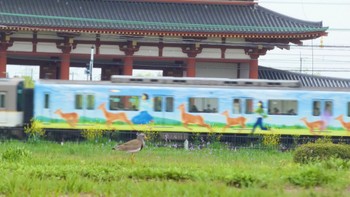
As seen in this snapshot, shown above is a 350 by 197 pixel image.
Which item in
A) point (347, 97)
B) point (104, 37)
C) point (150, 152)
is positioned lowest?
point (150, 152)

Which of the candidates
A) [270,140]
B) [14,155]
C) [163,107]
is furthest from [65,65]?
[14,155]

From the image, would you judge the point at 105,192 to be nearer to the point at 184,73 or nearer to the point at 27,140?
the point at 27,140

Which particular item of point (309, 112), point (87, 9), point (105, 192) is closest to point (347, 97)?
point (309, 112)

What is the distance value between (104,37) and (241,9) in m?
7.41

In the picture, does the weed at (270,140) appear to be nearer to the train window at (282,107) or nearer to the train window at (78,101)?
the train window at (282,107)

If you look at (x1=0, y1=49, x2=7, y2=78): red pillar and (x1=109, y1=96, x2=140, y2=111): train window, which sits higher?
(x1=0, y1=49, x2=7, y2=78): red pillar

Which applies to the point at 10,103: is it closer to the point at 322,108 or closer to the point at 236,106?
the point at 236,106

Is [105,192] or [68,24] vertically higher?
[68,24]

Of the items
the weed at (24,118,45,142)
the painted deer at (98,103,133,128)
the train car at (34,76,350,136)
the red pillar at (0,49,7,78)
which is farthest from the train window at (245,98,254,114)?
the red pillar at (0,49,7,78)

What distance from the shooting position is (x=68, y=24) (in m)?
33.3

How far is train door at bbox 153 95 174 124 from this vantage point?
2767 centimetres

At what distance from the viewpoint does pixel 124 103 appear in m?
27.8

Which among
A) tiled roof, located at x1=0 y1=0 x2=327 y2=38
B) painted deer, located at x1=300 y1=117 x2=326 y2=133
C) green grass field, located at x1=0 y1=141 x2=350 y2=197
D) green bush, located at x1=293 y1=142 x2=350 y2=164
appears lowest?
green grass field, located at x1=0 y1=141 x2=350 y2=197

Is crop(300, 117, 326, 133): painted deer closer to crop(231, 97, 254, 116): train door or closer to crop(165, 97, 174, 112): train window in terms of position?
crop(231, 97, 254, 116): train door
